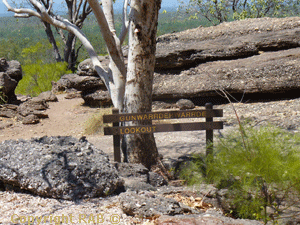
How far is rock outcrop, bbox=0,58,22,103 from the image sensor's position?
35.1ft

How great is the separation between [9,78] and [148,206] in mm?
9506

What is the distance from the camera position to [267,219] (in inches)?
110

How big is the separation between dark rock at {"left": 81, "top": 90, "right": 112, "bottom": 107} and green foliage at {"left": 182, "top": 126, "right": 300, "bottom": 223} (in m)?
8.58

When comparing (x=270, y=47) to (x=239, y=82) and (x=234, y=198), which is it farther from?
(x=234, y=198)

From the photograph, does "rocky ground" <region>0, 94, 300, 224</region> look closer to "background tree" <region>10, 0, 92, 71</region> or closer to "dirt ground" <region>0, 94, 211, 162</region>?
"dirt ground" <region>0, 94, 211, 162</region>

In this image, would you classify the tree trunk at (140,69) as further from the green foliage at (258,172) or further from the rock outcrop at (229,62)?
the rock outcrop at (229,62)

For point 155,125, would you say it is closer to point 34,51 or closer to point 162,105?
point 162,105

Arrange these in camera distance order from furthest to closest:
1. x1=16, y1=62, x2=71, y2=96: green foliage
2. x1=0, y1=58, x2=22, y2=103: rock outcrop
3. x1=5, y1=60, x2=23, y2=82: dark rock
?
1. x1=16, y1=62, x2=71, y2=96: green foliage
2. x1=5, y1=60, x2=23, y2=82: dark rock
3. x1=0, y1=58, x2=22, y2=103: rock outcrop

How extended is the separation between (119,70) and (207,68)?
5.12 metres

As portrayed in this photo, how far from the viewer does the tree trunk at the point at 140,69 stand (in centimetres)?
458

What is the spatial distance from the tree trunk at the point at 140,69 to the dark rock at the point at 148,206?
1.77 metres

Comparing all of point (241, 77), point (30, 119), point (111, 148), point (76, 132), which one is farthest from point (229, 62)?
point (30, 119)

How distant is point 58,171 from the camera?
125 inches

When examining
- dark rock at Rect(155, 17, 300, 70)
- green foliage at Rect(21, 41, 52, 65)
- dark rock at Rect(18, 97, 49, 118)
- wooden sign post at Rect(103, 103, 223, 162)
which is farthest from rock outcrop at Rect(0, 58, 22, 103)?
wooden sign post at Rect(103, 103, 223, 162)
